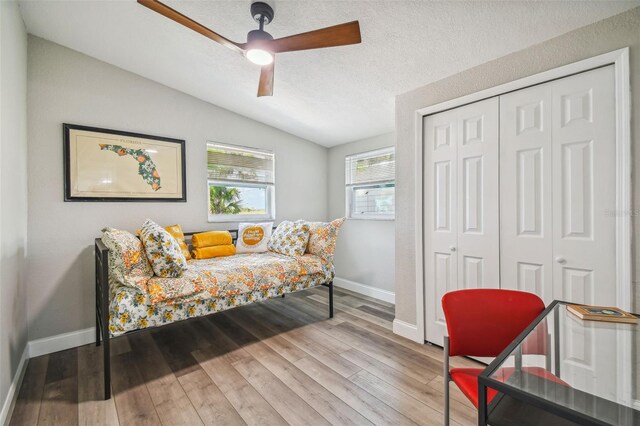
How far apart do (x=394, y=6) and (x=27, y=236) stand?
3239 mm

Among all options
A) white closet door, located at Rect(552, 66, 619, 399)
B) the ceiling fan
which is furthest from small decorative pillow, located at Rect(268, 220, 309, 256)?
white closet door, located at Rect(552, 66, 619, 399)

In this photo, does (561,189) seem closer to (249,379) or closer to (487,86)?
(487,86)

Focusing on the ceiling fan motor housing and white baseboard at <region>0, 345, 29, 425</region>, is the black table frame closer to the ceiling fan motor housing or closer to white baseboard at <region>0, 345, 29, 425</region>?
the ceiling fan motor housing

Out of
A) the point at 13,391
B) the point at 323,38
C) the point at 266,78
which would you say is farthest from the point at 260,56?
the point at 13,391

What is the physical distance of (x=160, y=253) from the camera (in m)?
2.08

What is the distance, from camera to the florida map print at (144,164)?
270cm

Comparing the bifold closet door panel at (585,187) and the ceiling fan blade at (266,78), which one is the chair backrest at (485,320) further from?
the ceiling fan blade at (266,78)

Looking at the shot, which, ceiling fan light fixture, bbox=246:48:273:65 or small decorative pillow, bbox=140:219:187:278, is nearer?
ceiling fan light fixture, bbox=246:48:273:65

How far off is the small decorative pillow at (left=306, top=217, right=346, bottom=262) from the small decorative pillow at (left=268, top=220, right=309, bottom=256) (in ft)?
0.29

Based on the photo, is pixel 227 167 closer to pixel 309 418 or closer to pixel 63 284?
pixel 63 284

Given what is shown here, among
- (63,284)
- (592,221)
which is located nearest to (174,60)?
(63,284)

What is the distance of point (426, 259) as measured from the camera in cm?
247

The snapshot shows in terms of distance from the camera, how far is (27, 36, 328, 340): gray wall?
2316mm

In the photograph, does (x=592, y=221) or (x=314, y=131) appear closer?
(x=592, y=221)
